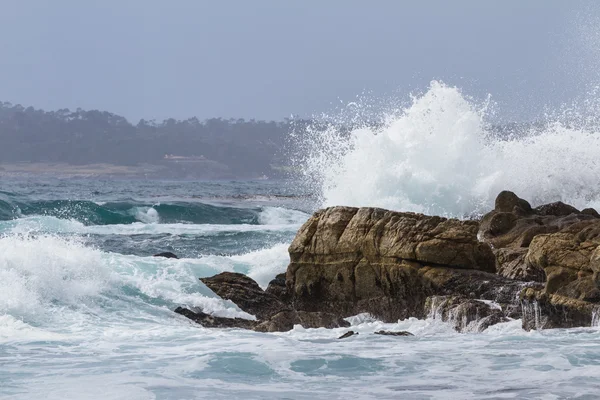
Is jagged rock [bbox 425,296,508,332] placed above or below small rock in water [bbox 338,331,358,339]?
above

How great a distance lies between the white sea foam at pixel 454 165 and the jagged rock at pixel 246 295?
960 centimetres

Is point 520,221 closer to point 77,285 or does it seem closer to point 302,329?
point 302,329

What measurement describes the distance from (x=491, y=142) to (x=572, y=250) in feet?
45.6

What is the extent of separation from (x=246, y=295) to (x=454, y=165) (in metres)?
11.3

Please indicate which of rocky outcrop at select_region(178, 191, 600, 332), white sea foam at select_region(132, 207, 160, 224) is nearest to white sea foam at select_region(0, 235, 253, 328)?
rocky outcrop at select_region(178, 191, 600, 332)

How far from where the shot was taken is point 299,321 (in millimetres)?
12016

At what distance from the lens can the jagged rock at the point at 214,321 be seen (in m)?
12.5

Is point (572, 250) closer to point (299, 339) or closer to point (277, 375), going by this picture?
point (299, 339)

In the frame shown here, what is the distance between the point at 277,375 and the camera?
30.6ft

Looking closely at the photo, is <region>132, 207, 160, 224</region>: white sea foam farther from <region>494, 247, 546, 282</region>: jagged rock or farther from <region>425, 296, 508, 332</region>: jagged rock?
<region>425, 296, 508, 332</region>: jagged rock

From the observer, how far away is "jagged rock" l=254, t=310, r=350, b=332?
11859 mm

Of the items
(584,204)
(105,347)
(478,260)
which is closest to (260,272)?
(478,260)

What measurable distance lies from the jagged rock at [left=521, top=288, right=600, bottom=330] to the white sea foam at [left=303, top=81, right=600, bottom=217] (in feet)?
39.6

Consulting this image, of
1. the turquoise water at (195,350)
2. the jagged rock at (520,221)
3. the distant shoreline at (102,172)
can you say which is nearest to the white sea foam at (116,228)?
the jagged rock at (520,221)
